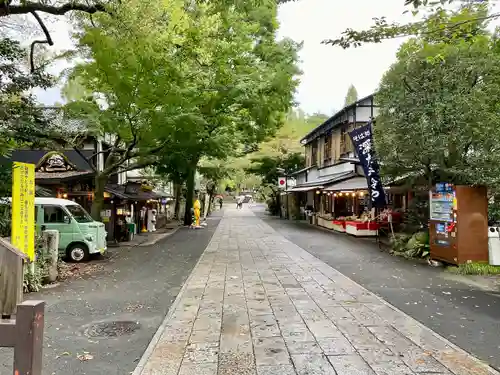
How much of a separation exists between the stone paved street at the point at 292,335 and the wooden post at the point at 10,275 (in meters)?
2.13

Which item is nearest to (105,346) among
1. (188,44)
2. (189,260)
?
(189,260)

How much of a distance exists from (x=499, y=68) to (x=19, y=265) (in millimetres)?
12072

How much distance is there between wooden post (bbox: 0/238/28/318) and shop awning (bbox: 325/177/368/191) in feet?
58.4

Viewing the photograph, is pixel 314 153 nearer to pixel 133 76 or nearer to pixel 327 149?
pixel 327 149

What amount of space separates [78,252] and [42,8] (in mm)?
7274

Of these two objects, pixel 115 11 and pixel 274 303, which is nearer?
pixel 274 303

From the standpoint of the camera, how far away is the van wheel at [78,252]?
43.2ft

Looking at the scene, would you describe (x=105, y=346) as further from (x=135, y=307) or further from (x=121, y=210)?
(x=121, y=210)

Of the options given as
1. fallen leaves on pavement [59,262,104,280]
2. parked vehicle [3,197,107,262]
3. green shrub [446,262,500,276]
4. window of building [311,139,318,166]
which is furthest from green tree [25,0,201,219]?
window of building [311,139,318,166]

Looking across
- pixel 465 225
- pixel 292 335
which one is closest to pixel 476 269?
pixel 465 225

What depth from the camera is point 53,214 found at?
13422 mm

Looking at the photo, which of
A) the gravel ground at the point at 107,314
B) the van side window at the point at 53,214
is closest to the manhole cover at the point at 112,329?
the gravel ground at the point at 107,314

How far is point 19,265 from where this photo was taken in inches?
117

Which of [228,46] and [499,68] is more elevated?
[228,46]
